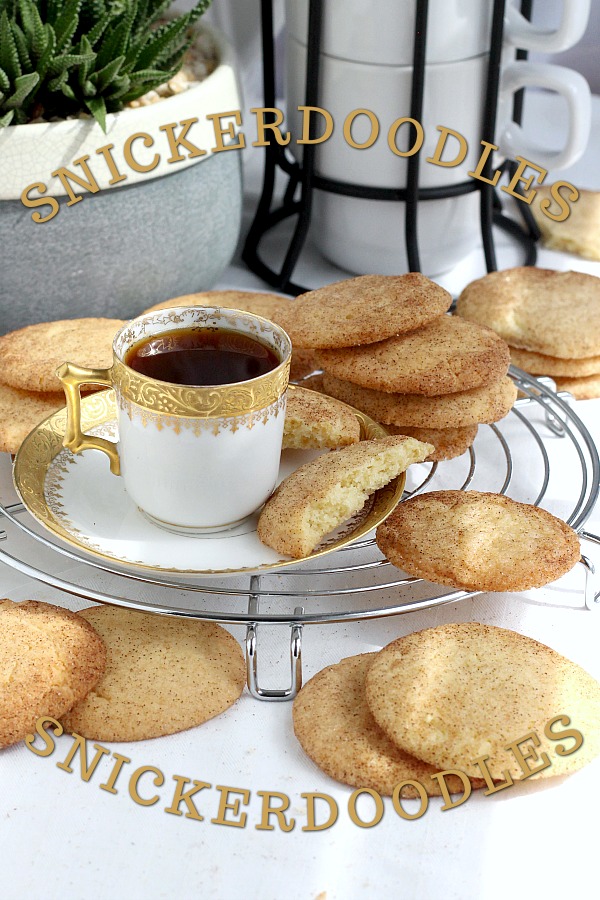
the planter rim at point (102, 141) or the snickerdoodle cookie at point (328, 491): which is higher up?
the planter rim at point (102, 141)

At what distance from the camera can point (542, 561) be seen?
0.71 metres

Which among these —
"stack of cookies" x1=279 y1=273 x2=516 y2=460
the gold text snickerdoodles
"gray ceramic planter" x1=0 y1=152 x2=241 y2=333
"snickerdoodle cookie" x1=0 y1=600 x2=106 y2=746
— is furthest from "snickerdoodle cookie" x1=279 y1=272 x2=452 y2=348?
the gold text snickerdoodles

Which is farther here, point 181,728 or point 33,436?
point 33,436

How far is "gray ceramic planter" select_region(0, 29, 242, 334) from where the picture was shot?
99 cm

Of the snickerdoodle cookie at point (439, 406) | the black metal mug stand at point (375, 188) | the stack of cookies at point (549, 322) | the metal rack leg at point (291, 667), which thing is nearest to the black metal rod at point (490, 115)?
the black metal mug stand at point (375, 188)

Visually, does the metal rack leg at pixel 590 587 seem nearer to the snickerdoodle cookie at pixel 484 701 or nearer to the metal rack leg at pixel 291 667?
the snickerdoodle cookie at pixel 484 701

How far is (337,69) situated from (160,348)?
1.71 ft

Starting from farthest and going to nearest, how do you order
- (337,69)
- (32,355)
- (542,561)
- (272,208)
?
(272,208) → (337,69) → (32,355) → (542,561)

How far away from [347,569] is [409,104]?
623 mm

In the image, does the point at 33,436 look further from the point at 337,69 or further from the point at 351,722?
the point at 337,69

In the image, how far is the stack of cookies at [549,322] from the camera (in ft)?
3.42

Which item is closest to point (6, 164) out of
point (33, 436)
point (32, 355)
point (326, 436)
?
point (32, 355)

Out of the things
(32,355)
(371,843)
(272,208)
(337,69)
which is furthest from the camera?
(272,208)

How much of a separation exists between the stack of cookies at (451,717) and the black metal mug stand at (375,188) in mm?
611
